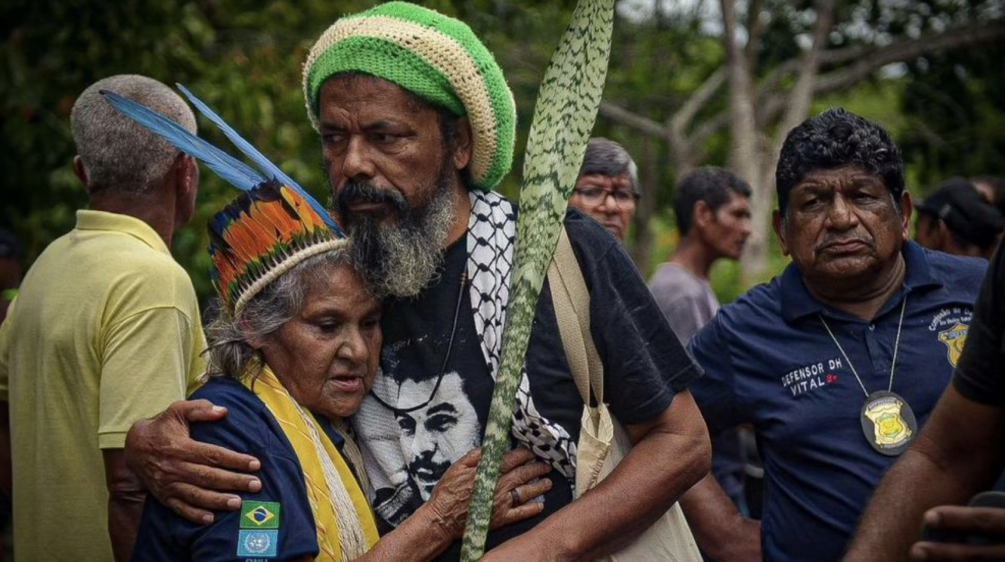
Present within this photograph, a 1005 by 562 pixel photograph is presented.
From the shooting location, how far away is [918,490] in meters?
2.53

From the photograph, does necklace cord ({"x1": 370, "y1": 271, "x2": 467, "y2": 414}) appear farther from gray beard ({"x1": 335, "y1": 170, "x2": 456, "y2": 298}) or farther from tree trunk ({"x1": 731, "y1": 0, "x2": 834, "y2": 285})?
tree trunk ({"x1": 731, "y1": 0, "x2": 834, "y2": 285})

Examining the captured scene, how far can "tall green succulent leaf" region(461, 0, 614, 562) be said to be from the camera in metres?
2.21

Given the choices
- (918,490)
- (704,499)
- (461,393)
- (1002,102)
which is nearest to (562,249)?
(461,393)

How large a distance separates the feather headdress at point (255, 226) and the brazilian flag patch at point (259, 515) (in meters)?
0.48

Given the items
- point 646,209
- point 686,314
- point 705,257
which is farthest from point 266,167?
point 646,209

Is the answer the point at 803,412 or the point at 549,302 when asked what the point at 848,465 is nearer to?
the point at 803,412

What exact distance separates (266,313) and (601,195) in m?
2.61

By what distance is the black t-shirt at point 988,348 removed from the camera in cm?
232

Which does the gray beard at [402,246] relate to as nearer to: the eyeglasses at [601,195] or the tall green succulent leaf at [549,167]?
the tall green succulent leaf at [549,167]

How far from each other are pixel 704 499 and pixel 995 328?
1.68 m

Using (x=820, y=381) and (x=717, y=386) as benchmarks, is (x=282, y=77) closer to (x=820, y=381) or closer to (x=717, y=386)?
(x=717, y=386)

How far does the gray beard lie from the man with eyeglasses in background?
238 cm

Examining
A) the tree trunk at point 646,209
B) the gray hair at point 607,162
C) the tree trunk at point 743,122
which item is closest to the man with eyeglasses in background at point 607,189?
the gray hair at point 607,162

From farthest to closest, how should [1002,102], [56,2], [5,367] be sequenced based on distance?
1. [1002,102]
2. [56,2]
3. [5,367]
